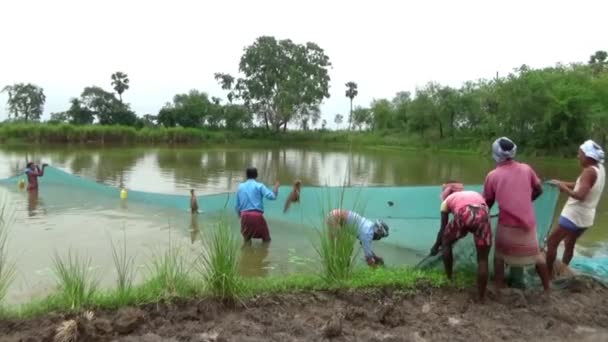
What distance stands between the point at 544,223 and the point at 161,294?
4.37 m

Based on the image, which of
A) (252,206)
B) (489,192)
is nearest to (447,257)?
(489,192)

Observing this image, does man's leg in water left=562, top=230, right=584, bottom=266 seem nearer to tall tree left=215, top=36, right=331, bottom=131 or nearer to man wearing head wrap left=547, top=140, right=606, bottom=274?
man wearing head wrap left=547, top=140, right=606, bottom=274

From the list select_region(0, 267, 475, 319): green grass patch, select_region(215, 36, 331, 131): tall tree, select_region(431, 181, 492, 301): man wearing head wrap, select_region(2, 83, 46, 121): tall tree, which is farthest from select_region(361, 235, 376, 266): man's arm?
select_region(2, 83, 46, 121): tall tree

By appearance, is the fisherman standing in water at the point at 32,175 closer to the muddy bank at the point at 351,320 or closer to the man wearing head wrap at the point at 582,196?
the muddy bank at the point at 351,320

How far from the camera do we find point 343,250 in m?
4.54

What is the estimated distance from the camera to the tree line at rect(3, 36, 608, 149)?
34812 mm

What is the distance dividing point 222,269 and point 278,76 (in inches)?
2239

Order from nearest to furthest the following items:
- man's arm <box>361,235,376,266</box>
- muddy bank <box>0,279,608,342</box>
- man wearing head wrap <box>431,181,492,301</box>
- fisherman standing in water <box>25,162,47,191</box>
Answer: muddy bank <box>0,279,608,342</box> → man wearing head wrap <box>431,181,492,301</box> → man's arm <box>361,235,376,266</box> → fisherman standing in water <box>25,162,47,191</box>

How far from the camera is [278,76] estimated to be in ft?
196

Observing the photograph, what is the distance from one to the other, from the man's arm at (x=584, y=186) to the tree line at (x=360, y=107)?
32.4 meters

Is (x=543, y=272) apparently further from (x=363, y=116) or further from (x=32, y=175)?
(x=363, y=116)

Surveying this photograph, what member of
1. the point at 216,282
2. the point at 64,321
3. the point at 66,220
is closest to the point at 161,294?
the point at 216,282

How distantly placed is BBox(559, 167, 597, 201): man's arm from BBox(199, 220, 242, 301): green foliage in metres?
3.27

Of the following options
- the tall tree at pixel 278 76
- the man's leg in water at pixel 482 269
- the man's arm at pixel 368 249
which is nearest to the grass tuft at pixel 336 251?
the man's arm at pixel 368 249
